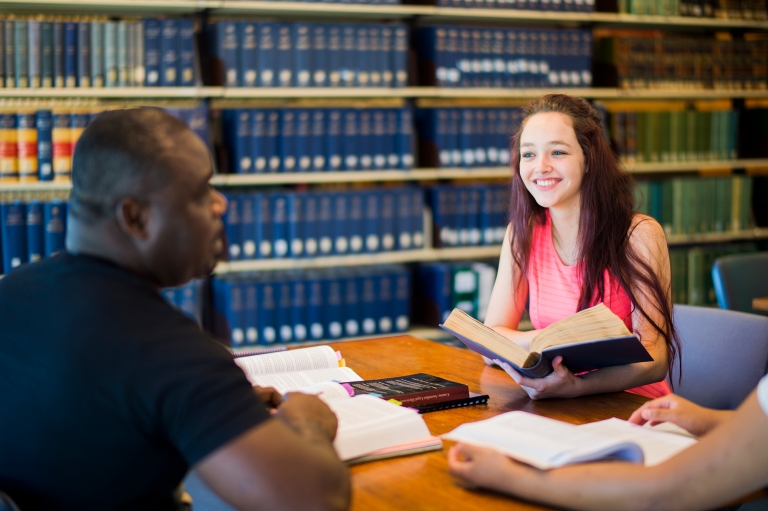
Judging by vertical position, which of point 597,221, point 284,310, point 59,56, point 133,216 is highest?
point 59,56

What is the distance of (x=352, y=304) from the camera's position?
3.52 m

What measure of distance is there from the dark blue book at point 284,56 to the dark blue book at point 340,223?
0.52 meters

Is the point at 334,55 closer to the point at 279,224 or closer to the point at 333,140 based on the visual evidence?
the point at 333,140

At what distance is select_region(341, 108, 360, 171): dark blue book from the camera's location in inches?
137

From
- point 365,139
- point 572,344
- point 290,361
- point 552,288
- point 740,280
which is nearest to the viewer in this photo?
point 572,344

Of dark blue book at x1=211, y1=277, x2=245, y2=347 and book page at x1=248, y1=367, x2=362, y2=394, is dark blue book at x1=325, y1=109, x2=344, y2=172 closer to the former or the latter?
dark blue book at x1=211, y1=277, x2=245, y2=347

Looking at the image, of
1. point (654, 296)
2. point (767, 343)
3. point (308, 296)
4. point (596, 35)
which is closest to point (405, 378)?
point (654, 296)

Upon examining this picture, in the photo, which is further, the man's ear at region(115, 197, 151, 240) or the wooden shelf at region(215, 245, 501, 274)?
the wooden shelf at region(215, 245, 501, 274)

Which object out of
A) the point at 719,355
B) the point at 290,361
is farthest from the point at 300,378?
the point at 719,355

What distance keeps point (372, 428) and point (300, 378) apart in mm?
404

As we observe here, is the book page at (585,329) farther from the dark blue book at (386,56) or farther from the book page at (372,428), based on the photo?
the dark blue book at (386,56)

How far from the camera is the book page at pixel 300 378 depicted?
158 centimetres

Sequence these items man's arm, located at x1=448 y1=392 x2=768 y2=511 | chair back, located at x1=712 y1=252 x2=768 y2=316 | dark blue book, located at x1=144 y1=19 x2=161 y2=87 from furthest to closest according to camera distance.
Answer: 1. dark blue book, located at x1=144 y1=19 x2=161 y2=87
2. chair back, located at x1=712 y1=252 x2=768 y2=316
3. man's arm, located at x1=448 y1=392 x2=768 y2=511

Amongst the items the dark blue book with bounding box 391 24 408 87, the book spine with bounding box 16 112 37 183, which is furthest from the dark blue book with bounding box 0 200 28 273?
the dark blue book with bounding box 391 24 408 87
